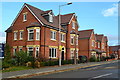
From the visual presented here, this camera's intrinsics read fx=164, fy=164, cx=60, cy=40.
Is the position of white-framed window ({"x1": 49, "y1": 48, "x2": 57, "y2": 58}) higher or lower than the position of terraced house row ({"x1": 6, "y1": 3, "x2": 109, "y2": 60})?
lower

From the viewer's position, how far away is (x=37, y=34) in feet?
90.8

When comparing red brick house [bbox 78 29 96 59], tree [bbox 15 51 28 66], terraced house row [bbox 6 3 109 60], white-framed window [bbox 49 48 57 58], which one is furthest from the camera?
red brick house [bbox 78 29 96 59]

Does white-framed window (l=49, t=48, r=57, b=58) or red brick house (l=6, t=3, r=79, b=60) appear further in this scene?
white-framed window (l=49, t=48, r=57, b=58)

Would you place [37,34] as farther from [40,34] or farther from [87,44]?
[87,44]

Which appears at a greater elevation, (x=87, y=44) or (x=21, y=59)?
(x=87, y=44)

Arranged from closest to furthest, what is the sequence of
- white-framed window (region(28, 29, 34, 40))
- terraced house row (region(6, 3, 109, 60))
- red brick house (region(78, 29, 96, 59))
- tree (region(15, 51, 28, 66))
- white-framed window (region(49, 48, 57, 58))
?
tree (region(15, 51, 28, 66)) → terraced house row (region(6, 3, 109, 60)) → white-framed window (region(28, 29, 34, 40)) → white-framed window (region(49, 48, 57, 58)) → red brick house (region(78, 29, 96, 59))

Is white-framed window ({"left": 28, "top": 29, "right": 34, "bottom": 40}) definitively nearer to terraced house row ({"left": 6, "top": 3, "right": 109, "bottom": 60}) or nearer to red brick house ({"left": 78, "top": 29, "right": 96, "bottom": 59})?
terraced house row ({"left": 6, "top": 3, "right": 109, "bottom": 60})

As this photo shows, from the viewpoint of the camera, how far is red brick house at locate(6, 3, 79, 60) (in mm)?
27469

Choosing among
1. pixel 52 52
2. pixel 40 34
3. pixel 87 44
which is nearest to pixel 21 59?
pixel 40 34

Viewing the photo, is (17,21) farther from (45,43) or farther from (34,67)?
(34,67)

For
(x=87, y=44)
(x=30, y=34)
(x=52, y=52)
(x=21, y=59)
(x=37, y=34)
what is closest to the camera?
(x=21, y=59)

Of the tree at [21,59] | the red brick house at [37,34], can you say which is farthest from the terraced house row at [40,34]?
the tree at [21,59]

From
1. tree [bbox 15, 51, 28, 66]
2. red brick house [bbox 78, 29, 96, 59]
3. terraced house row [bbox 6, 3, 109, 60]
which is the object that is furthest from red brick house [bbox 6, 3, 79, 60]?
red brick house [bbox 78, 29, 96, 59]

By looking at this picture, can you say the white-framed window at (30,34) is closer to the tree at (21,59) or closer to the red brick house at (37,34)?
the red brick house at (37,34)
